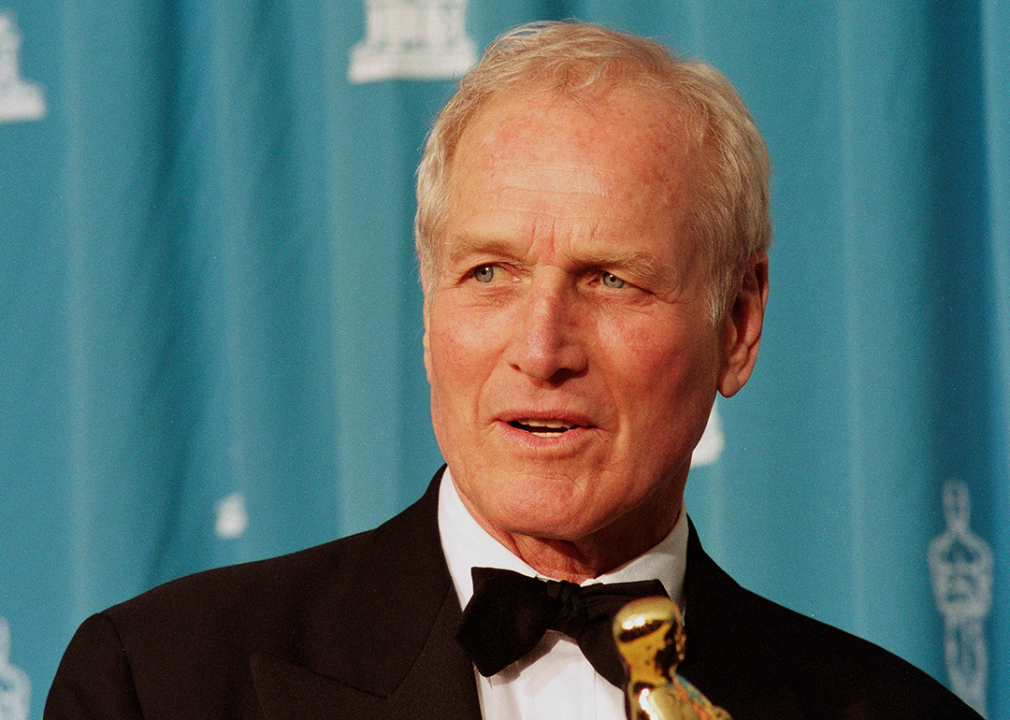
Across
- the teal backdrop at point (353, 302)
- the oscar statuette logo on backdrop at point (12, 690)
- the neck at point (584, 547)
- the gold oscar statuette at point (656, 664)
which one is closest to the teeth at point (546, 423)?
the neck at point (584, 547)

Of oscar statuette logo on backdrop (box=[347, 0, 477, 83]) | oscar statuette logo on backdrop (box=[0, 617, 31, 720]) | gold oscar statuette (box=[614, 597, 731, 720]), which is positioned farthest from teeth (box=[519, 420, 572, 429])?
oscar statuette logo on backdrop (box=[0, 617, 31, 720])

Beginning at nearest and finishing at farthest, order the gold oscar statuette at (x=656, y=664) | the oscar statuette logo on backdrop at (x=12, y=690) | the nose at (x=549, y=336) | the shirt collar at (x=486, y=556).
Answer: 1. the gold oscar statuette at (x=656, y=664)
2. the nose at (x=549, y=336)
3. the shirt collar at (x=486, y=556)
4. the oscar statuette logo on backdrop at (x=12, y=690)

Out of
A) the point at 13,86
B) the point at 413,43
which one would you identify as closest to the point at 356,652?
the point at 413,43

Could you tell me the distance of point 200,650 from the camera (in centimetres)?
108

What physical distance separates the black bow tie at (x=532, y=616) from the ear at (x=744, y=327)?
26 cm

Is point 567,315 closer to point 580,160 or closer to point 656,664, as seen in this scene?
point 580,160

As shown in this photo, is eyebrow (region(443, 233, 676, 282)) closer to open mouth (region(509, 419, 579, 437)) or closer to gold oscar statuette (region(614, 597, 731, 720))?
open mouth (region(509, 419, 579, 437))

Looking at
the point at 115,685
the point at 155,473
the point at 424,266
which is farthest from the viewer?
the point at 155,473

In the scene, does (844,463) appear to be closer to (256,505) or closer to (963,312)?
(963,312)

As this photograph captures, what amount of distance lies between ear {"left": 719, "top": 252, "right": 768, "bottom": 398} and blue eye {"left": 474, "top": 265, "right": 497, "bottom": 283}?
0.27m

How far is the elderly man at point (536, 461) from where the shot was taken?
1.05m

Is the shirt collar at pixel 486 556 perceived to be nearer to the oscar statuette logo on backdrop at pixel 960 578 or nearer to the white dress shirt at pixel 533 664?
the white dress shirt at pixel 533 664

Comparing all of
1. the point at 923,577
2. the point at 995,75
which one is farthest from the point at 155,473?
the point at 995,75

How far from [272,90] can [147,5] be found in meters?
0.20
